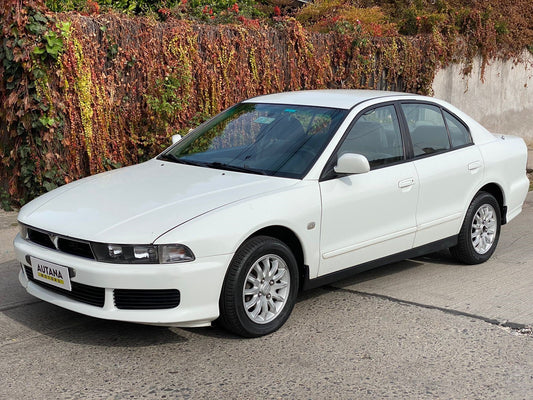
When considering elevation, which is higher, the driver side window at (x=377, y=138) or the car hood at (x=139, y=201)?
the driver side window at (x=377, y=138)

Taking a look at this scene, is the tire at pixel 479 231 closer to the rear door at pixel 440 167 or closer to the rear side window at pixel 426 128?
the rear door at pixel 440 167

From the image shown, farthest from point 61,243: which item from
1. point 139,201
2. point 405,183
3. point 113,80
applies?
point 113,80

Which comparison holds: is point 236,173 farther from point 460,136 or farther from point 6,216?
point 6,216

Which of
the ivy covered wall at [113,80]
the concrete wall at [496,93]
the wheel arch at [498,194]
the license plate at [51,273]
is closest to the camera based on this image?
the license plate at [51,273]

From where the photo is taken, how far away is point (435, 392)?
14.0 feet

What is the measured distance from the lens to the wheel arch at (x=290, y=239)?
16.9ft

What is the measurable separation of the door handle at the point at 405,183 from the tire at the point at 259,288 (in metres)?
1.24

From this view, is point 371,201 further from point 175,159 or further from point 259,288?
point 175,159

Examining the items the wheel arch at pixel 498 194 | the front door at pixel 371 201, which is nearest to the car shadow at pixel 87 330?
the front door at pixel 371 201

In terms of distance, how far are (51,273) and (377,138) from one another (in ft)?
8.75

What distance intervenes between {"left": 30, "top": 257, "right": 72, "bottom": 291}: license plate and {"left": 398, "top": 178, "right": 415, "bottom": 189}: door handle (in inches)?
103

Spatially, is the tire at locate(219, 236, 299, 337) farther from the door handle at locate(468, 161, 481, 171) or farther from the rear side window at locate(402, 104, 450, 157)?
the door handle at locate(468, 161, 481, 171)

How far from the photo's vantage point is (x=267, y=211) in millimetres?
5020

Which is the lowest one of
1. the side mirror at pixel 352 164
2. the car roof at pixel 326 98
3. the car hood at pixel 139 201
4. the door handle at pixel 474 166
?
the door handle at pixel 474 166
